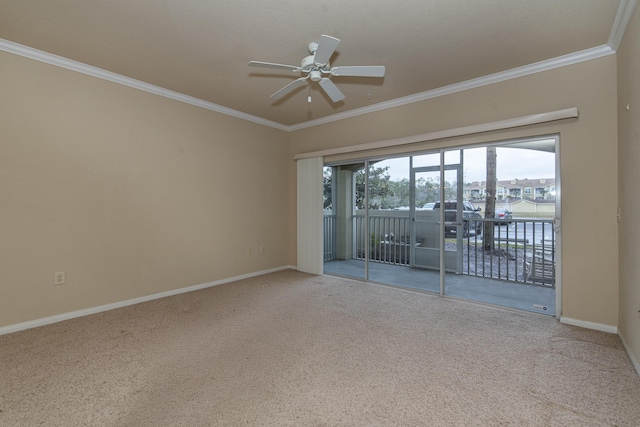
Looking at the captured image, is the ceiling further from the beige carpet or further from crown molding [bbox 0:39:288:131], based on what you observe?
the beige carpet

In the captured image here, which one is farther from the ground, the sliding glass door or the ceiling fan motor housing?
the ceiling fan motor housing

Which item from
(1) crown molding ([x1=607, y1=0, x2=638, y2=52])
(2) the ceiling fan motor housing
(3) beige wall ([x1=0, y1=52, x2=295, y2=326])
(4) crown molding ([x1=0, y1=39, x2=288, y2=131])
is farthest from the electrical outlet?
(1) crown molding ([x1=607, y1=0, x2=638, y2=52])

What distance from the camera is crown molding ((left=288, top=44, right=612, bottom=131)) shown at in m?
2.81

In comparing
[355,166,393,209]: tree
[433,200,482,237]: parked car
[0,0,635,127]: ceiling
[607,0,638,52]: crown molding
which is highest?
[0,0,635,127]: ceiling

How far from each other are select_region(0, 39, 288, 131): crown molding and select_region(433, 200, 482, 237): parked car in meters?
3.29

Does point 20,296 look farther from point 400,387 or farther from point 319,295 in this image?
point 400,387

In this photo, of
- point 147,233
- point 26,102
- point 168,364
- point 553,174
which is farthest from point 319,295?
point 26,102

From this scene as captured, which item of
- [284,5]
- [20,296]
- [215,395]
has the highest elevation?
[284,5]

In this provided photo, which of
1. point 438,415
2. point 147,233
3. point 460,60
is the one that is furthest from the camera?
point 147,233

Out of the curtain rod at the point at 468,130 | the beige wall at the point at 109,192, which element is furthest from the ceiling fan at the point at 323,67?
Answer: the beige wall at the point at 109,192

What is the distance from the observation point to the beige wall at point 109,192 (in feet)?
9.04

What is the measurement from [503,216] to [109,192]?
488 centimetres

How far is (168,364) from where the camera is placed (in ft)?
7.14

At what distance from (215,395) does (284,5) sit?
272 cm
